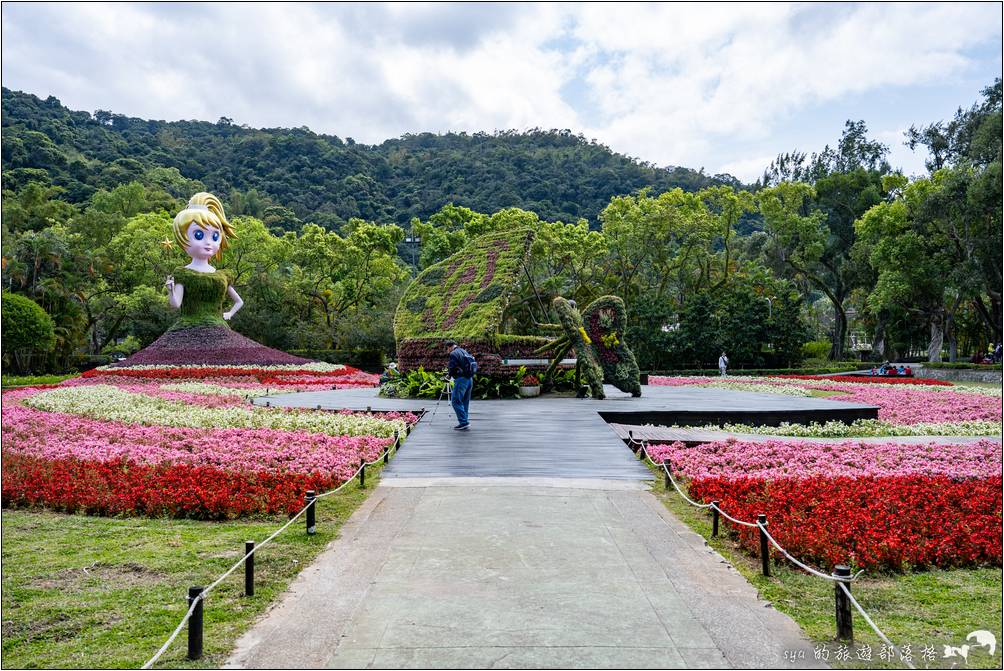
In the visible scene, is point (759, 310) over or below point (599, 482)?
over

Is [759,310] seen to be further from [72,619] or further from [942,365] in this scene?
[72,619]

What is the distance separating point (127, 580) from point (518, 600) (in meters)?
2.48

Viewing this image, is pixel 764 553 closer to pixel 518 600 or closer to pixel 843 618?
pixel 843 618

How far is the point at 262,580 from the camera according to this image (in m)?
4.85

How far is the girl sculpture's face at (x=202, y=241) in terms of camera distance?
3119 cm

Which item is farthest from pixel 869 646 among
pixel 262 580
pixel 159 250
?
pixel 159 250

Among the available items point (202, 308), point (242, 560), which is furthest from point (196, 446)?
point (202, 308)

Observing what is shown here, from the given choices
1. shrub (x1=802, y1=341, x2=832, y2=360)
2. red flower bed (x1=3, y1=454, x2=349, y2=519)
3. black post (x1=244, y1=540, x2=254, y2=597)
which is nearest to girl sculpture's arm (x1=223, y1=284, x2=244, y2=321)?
red flower bed (x1=3, y1=454, x2=349, y2=519)

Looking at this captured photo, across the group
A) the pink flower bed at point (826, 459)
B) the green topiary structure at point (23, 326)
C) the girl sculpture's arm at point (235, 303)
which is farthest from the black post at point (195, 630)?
the girl sculpture's arm at point (235, 303)

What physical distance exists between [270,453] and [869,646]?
23.3ft

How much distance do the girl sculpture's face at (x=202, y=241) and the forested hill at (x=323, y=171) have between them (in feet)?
105

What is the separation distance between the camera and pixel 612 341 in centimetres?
1717

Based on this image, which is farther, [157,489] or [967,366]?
[967,366]

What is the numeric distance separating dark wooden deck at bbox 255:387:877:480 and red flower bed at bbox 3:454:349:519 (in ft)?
4.83
